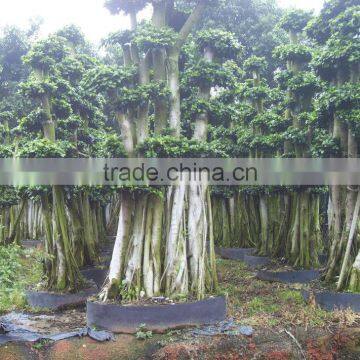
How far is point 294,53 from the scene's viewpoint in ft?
42.9

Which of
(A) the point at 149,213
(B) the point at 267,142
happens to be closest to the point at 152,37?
(A) the point at 149,213

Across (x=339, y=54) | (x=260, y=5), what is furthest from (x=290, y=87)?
(x=260, y=5)

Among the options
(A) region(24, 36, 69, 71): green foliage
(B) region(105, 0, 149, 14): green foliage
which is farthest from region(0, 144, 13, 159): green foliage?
(B) region(105, 0, 149, 14): green foliage

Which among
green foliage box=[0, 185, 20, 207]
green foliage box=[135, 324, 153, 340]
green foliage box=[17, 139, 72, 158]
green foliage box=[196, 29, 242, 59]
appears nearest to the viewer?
green foliage box=[135, 324, 153, 340]

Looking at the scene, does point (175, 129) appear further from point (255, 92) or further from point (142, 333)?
point (255, 92)

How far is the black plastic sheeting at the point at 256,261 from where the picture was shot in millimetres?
14652

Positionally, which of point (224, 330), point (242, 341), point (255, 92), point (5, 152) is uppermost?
point (255, 92)

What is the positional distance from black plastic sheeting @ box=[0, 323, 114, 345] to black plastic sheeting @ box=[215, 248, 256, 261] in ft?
30.7

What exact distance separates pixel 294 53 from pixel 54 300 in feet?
27.5

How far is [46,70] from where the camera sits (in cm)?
1159

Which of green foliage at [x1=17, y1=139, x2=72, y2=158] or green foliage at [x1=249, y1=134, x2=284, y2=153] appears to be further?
green foliage at [x1=249, y1=134, x2=284, y2=153]

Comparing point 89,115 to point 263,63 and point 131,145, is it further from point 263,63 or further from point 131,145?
point 263,63

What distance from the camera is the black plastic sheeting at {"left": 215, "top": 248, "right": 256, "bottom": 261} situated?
17203 mm

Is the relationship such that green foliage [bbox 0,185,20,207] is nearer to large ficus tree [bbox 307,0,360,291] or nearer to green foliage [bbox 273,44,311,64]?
green foliage [bbox 273,44,311,64]
